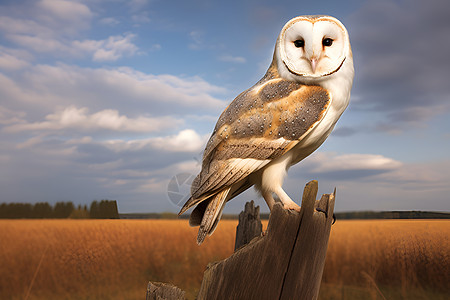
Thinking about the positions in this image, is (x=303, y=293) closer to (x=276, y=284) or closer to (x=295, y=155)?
(x=276, y=284)

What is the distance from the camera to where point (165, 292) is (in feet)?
6.90

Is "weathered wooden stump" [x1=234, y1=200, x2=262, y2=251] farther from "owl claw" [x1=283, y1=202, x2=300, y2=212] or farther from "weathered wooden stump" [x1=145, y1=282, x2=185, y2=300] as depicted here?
"weathered wooden stump" [x1=145, y1=282, x2=185, y2=300]

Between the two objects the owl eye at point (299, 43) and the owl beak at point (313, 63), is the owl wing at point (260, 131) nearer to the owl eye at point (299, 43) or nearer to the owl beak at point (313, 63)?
the owl beak at point (313, 63)

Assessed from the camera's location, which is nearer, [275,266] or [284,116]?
[275,266]

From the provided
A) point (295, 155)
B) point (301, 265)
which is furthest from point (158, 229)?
point (301, 265)

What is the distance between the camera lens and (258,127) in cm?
254

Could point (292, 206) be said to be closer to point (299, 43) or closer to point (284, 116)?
point (284, 116)

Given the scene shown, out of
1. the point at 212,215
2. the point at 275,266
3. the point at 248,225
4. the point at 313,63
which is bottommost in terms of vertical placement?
the point at 275,266

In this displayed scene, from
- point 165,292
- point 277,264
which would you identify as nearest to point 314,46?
point 277,264

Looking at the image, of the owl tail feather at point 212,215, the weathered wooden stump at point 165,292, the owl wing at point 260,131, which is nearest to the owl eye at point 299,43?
the owl wing at point 260,131

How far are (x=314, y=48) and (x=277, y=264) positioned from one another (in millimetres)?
1559

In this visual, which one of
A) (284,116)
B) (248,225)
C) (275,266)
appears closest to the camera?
(275,266)

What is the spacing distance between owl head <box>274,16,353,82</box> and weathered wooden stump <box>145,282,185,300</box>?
1.76 metres

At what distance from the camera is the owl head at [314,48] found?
2.48m
